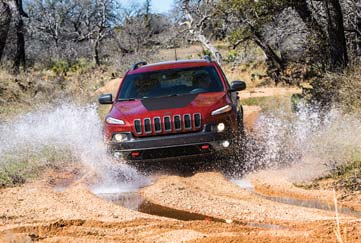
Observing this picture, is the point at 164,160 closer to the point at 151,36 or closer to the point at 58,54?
the point at 58,54

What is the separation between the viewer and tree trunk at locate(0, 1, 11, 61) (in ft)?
72.3

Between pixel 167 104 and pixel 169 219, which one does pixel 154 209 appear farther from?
pixel 167 104

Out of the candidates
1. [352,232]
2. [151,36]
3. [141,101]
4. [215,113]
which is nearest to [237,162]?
[215,113]

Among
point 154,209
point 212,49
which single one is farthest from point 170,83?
point 212,49

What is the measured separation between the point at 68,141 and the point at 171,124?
3.41m

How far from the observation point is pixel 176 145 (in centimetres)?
819

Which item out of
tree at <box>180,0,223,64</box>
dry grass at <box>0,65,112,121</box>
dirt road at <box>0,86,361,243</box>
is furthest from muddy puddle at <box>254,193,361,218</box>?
tree at <box>180,0,223,64</box>

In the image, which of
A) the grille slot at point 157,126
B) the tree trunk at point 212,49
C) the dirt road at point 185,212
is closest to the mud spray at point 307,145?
the dirt road at point 185,212

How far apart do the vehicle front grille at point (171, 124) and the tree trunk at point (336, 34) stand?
6.04 meters

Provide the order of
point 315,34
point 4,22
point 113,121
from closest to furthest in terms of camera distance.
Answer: point 113,121, point 315,34, point 4,22

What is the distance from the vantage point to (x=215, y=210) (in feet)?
20.6

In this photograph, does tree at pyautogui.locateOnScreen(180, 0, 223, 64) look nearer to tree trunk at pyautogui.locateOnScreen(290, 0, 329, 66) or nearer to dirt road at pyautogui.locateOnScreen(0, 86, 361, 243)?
tree trunk at pyautogui.locateOnScreen(290, 0, 329, 66)

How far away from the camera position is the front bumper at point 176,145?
8.20 meters

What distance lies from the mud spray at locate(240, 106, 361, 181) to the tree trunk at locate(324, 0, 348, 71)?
100 inches
